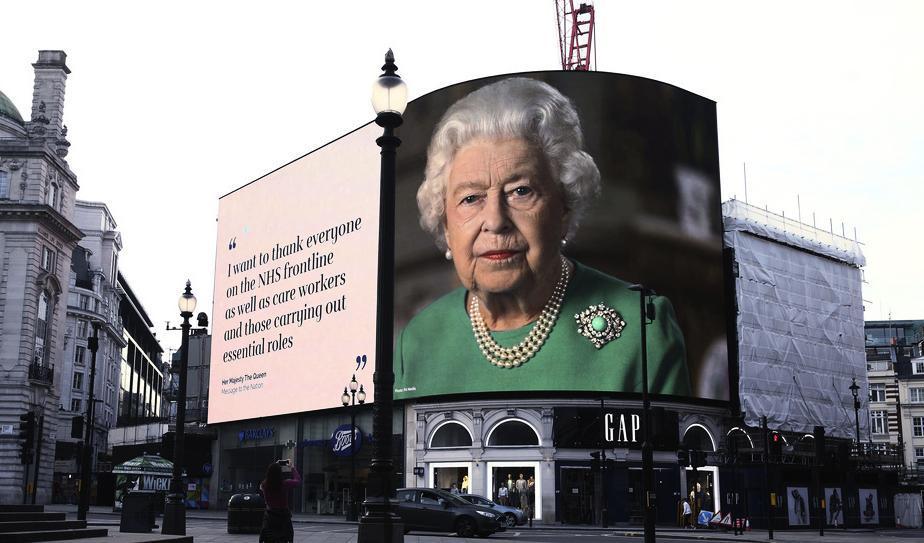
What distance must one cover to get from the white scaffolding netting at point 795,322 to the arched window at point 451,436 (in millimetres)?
16299

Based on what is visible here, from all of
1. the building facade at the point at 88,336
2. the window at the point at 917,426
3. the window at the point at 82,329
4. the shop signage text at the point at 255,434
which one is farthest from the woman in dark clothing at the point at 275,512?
the window at the point at 917,426

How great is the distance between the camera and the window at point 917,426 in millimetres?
104875

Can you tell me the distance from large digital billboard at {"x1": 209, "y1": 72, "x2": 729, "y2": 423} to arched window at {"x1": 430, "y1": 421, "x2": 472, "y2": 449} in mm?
2213

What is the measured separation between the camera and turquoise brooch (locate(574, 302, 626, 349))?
166 feet

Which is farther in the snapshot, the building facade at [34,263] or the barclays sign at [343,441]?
the building facade at [34,263]

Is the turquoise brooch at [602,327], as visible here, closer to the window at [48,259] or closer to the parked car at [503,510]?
the parked car at [503,510]

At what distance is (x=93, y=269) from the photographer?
11606 centimetres

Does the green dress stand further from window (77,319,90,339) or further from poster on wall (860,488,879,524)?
window (77,319,90,339)

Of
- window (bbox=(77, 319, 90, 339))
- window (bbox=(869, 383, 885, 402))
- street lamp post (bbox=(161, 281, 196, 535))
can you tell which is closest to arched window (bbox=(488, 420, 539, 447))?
street lamp post (bbox=(161, 281, 196, 535))

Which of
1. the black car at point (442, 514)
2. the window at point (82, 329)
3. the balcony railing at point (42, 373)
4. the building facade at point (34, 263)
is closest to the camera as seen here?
the black car at point (442, 514)

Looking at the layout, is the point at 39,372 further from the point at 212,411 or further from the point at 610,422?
the point at 610,422

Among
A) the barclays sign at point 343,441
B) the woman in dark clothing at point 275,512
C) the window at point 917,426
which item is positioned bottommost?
the woman in dark clothing at point 275,512

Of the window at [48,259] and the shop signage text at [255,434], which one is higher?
the window at [48,259]

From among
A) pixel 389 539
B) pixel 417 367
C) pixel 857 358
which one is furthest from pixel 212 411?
pixel 389 539
